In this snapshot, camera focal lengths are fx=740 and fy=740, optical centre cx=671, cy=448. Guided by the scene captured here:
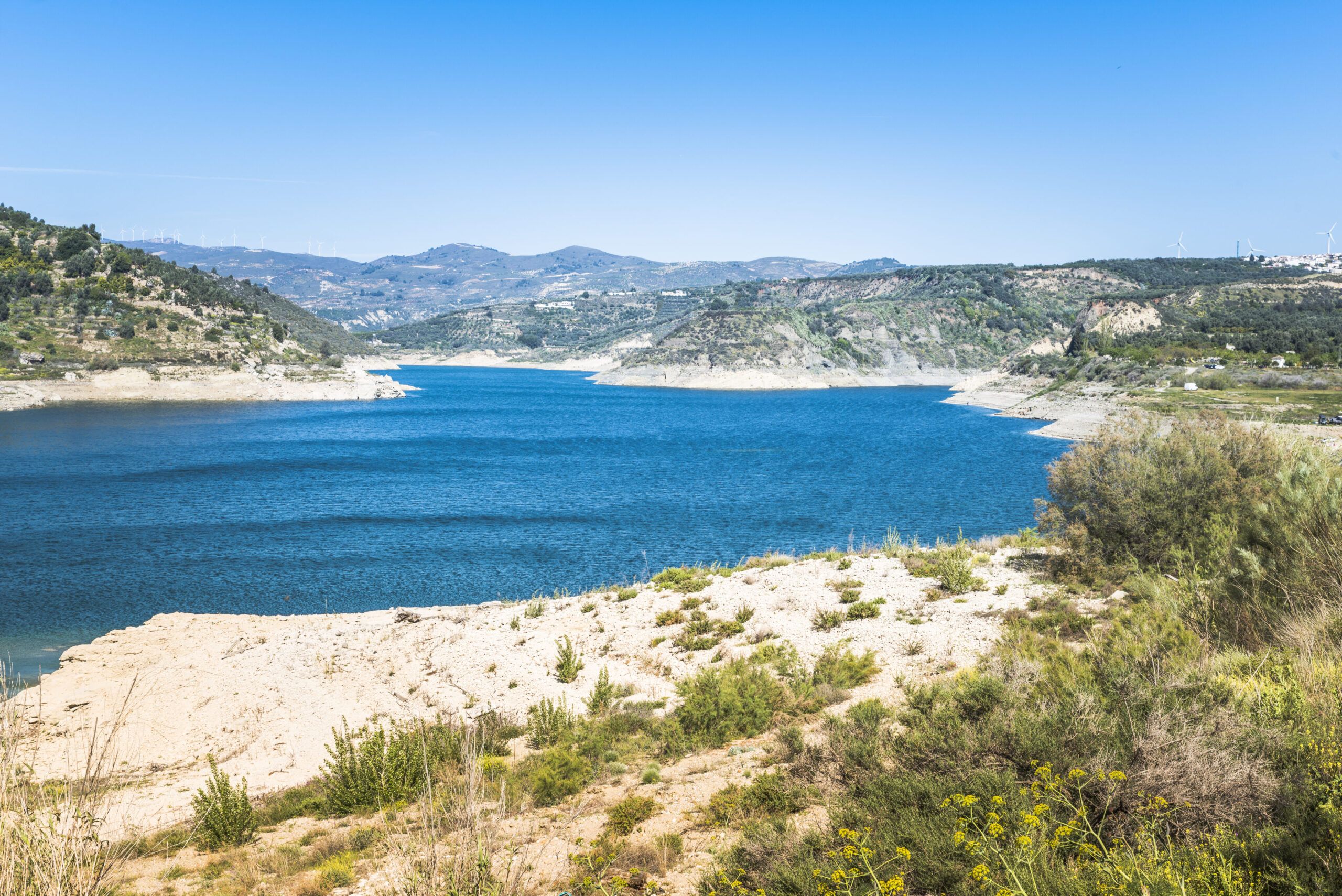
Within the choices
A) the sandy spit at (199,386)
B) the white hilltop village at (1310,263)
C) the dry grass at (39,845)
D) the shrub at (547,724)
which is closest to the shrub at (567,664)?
the shrub at (547,724)

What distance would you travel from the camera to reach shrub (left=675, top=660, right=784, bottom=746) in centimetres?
934

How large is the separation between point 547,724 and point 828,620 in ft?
18.0

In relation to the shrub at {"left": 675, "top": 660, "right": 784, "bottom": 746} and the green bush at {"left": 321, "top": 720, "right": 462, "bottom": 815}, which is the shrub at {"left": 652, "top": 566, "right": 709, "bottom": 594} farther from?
the green bush at {"left": 321, "top": 720, "right": 462, "bottom": 815}

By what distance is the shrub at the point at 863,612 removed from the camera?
13422 millimetres

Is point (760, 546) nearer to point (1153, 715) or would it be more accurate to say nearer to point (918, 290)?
point (1153, 715)

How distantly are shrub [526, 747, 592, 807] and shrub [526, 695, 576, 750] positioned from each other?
913 mm

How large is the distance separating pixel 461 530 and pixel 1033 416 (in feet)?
212

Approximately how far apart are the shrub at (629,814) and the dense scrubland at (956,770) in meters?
0.03

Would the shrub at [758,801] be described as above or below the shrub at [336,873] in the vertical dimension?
above

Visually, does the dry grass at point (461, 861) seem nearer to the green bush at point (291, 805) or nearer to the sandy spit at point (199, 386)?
the green bush at point (291, 805)

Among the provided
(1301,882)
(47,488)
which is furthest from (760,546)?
(47,488)

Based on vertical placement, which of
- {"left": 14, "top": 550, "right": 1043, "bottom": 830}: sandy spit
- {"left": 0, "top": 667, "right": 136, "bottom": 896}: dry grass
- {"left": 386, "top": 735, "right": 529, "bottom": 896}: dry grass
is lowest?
{"left": 14, "top": 550, "right": 1043, "bottom": 830}: sandy spit

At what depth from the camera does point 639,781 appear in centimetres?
812

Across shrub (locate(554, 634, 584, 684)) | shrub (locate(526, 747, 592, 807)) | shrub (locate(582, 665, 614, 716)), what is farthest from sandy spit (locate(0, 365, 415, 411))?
shrub (locate(526, 747, 592, 807))
